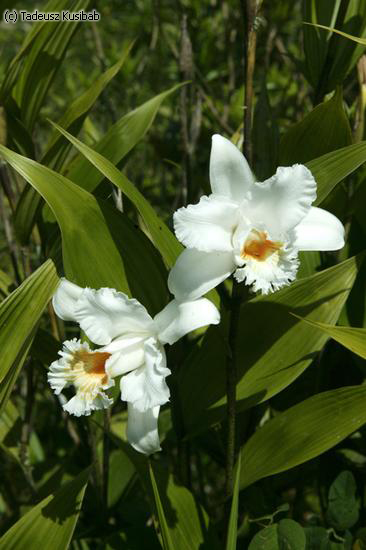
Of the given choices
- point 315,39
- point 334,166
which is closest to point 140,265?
point 334,166

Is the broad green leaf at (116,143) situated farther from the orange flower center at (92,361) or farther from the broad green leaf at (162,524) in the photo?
the broad green leaf at (162,524)

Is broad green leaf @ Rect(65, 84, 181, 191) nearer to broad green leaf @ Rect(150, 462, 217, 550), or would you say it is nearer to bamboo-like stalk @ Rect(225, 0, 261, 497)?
bamboo-like stalk @ Rect(225, 0, 261, 497)

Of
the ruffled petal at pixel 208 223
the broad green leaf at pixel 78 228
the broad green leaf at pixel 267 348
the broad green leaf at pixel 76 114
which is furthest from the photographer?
the broad green leaf at pixel 76 114

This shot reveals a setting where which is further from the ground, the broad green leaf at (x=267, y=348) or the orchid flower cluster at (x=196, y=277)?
the orchid flower cluster at (x=196, y=277)


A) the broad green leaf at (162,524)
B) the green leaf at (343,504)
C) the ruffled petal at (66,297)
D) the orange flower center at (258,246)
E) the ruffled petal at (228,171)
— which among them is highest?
the ruffled petal at (228,171)

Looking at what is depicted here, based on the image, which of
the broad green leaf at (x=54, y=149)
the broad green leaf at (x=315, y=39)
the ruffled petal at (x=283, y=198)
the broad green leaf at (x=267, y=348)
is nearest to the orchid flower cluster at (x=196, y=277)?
the ruffled petal at (x=283, y=198)

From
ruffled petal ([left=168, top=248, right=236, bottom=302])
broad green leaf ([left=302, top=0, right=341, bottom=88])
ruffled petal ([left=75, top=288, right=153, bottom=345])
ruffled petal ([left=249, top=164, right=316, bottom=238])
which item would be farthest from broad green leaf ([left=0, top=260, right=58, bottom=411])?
broad green leaf ([left=302, top=0, right=341, bottom=88])

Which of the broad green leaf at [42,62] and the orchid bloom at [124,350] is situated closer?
the orchid bloom at [124,350]

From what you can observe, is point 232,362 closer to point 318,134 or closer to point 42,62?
point 318,134

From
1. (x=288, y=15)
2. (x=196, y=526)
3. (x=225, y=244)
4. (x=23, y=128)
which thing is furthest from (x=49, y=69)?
(x=288, y=15)
